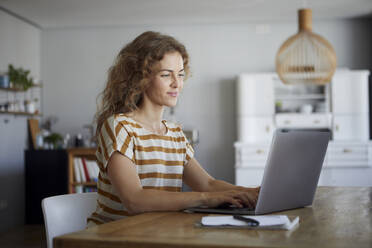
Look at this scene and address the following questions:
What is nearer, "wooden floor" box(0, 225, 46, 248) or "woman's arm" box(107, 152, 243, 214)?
"woman's arm" box(107, 152, 243, 214)

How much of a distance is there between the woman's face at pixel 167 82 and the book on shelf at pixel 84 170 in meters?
3.90

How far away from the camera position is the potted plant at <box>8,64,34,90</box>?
5.23m

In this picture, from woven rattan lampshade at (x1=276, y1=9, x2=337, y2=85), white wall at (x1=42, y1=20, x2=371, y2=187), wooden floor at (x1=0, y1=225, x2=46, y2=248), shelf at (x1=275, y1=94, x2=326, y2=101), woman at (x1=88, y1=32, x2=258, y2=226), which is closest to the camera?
woman at (x1=88, y1=32, x2=258, y2=226)

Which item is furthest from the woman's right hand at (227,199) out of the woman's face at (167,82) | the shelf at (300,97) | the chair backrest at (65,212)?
the shelf at (300,97)

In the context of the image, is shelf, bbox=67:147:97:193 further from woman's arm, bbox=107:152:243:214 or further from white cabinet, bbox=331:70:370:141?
woman's arm, bbox=107:152:243:214

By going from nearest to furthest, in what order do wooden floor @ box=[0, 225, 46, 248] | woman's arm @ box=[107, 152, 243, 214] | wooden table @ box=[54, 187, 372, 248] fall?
1. wooden table @ box=[54, 187, 372, 248]
2. woman's arm @ box=[107, 152, 243, 214]
3. wooden floor @ box=[0, 225, 46, 248]

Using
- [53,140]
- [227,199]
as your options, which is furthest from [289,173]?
[53,140]

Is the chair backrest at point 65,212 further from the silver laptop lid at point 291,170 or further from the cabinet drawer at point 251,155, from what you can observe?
the cabinet drawer at point 251,155

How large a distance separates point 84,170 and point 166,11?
2.09 meters

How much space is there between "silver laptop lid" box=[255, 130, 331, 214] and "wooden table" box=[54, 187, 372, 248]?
4.0 inches

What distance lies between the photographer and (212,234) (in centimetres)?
102

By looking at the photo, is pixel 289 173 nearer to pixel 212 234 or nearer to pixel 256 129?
pixel 212 234

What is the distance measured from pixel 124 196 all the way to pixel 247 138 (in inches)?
173

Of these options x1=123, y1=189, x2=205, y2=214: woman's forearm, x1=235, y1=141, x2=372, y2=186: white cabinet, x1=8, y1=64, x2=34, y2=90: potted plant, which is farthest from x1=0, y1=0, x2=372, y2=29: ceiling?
A: x1=123, y1=189, x2=205, y2=214: woman's forearm
